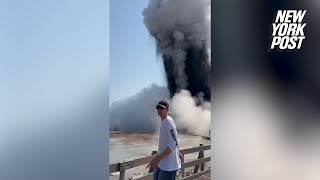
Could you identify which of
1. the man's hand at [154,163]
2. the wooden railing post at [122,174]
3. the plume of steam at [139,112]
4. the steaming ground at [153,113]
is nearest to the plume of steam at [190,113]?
the steaming ground at [153,113]

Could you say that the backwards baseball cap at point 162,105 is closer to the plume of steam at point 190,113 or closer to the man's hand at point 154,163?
the plume of steam at point 190,113

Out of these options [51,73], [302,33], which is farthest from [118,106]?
[302,33]

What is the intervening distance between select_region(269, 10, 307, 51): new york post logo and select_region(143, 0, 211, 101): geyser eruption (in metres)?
0.53

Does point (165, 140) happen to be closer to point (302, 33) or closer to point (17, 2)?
point (302, 33)

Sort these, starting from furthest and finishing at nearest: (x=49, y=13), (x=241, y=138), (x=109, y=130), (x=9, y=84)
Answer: (x=241, y=138), (x=109, y=130), (x=49, y=13), (x=9, y=84)

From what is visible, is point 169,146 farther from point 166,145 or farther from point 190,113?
point 190,113

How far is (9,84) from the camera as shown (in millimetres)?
2498

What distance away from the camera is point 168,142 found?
3500mm

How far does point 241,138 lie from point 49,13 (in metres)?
1.79

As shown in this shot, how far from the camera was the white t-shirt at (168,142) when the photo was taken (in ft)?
11.4

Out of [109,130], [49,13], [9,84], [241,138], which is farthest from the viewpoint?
[241,138]

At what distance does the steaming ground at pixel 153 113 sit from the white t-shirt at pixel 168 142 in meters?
0.05

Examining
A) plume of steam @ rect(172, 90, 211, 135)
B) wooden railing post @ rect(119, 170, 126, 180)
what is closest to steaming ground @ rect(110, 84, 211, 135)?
plume of steam @ rect(172, 90, 211, 135)

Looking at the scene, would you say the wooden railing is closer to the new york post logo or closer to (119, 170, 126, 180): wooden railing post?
(119, 170, 126, 180): wooden railing post
